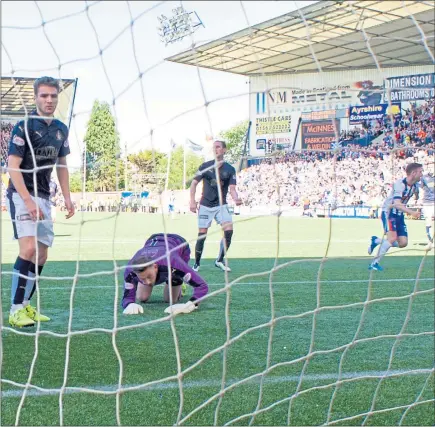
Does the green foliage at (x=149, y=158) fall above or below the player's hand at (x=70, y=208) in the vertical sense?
above

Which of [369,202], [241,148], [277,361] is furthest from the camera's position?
[241,148]

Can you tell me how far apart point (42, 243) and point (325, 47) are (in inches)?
1014

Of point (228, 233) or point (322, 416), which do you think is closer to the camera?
point (322, 416)

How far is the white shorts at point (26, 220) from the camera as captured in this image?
4242mm

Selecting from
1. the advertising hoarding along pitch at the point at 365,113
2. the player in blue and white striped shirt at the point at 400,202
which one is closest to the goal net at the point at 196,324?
the player in blue and white striped shirt at the point at 400,202

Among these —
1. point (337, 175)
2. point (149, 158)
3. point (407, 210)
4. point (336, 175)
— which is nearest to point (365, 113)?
point (337, 175)

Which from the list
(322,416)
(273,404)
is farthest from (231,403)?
(322,416)

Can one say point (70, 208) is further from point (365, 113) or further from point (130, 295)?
point (365, 113)

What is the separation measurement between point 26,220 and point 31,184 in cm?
30

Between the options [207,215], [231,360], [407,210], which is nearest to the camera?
[231,360]

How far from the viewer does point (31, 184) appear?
4379 mm

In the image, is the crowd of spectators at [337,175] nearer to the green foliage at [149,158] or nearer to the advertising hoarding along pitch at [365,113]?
the advertising hoarding along pitch at [365,113]

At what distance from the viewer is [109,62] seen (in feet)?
10.5

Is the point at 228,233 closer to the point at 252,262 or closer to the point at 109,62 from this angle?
the point at 252,262
